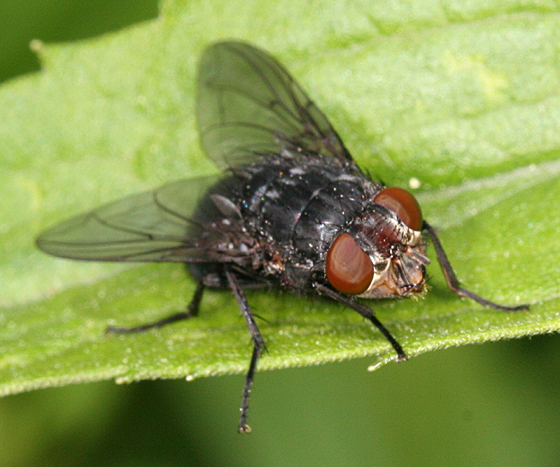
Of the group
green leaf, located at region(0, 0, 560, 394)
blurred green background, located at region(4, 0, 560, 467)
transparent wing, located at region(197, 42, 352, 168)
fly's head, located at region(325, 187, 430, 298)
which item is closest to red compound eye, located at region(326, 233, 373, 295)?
fly's head, located at region(325, 187, 430, 298)

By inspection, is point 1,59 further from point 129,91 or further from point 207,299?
point 207,299

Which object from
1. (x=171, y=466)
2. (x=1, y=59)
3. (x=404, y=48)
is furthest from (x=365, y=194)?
(x=1, y=59)

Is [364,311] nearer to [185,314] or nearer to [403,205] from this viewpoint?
[403,205]

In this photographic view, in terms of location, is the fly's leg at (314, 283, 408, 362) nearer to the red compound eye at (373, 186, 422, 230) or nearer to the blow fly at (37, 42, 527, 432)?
the blow fly at (37, 42, 527, 432)

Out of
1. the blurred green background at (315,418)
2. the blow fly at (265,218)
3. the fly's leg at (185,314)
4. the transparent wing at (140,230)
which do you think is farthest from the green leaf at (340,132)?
the blurred green background at (315,418)

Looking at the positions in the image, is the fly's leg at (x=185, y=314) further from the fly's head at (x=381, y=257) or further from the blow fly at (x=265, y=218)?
the fly's head at (x=381, y=257)

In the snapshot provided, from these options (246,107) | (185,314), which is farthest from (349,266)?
(246,107)
